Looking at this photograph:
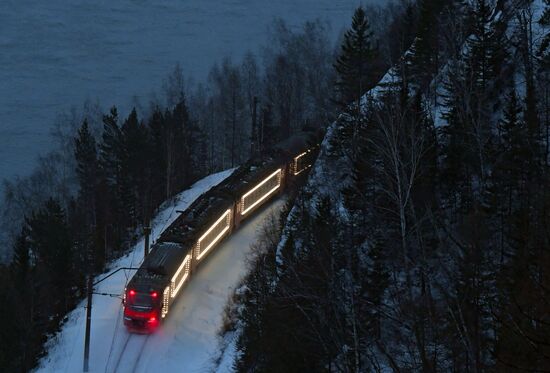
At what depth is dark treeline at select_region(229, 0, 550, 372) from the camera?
16.1 meters

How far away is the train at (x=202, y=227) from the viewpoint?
2705 centimetres

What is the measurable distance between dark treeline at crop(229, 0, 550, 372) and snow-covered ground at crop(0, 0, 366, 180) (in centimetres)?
5879

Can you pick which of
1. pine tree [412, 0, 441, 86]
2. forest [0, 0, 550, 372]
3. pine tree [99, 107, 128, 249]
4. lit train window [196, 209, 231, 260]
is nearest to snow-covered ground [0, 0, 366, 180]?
forest [0, 0, 550, 372]

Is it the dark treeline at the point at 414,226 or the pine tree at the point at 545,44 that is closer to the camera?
the dark treeline at the point at 414,226

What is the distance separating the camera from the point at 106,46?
99750mm

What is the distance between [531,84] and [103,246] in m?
34.1

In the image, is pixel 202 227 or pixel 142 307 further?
pixel 202 227

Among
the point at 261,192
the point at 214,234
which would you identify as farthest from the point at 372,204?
the point at 261,192

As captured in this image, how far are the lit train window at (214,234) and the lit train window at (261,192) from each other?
6.23 feet

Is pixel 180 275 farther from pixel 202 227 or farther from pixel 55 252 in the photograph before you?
pixel 55 252

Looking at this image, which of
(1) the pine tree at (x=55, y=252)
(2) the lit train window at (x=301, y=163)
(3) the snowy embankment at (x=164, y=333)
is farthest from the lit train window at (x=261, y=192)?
(1) the pine tree at (x=55, y=252)

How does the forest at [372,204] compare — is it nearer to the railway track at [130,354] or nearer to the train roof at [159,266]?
the train roof at [159,266]

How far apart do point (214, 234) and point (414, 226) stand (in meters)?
18.3

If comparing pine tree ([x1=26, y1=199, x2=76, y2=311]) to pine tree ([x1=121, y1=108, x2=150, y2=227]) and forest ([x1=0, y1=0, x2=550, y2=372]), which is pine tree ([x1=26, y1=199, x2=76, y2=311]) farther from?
pine tree ([x1=121, y1=108, x2=150, y2=227])
